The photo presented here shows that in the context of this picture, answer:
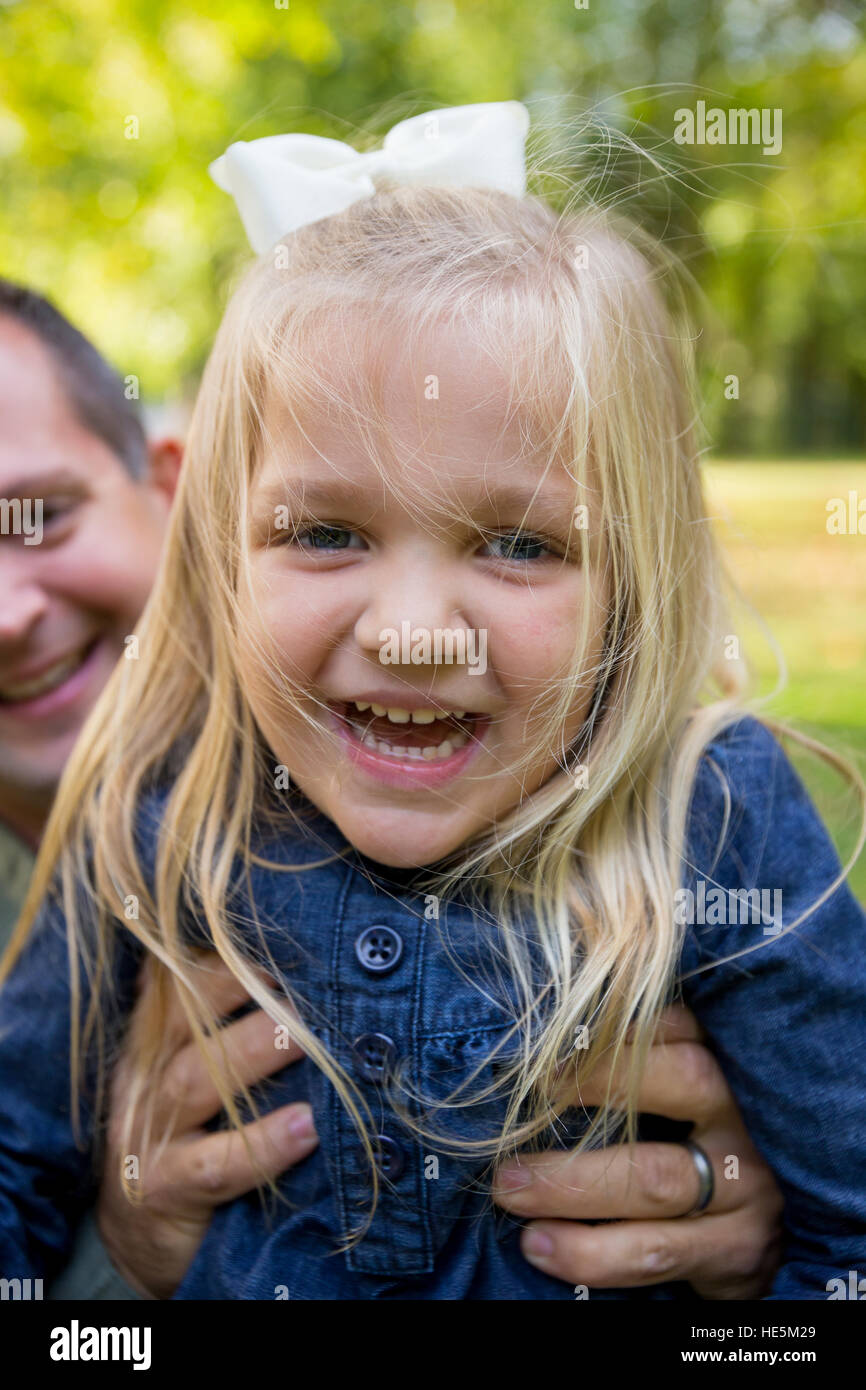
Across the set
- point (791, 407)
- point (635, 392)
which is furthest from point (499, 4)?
point (791, 407)

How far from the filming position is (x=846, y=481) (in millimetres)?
8172

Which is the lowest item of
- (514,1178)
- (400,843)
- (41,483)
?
(514,1178)

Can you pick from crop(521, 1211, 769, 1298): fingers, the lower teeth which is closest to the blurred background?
the lower teeth

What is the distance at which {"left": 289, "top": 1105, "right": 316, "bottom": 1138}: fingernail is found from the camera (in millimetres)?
1439

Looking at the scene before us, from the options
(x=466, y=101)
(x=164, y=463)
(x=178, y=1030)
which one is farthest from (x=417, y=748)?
(x=466, y=101)

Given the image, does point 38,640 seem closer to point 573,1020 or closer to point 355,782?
point 355,782

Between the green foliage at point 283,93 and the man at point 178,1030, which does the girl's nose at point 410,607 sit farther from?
the green foliage at point 283,93

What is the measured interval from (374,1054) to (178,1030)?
355 millimetres

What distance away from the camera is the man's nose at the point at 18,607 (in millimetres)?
1809

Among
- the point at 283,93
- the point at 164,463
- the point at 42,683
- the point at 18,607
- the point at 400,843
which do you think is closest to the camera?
the point at 400,843

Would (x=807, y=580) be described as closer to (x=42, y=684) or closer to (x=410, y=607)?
(x=42, y=684)

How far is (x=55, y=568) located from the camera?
6.12 ft

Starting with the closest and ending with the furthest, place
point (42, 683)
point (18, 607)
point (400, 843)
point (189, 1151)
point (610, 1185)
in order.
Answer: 1. point (400, 843)
2. point (610, 1185)
3. point (189, 1151)
4. point (18, 607)
5. point (42, 683)

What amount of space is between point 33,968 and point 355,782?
57 centimetres
